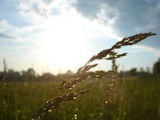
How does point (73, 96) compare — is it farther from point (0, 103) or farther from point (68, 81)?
point (0, 103)

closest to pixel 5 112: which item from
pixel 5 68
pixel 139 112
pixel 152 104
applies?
pixel 5 68

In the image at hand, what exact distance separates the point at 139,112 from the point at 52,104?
233 inches

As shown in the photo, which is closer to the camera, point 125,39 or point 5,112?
point 125,39

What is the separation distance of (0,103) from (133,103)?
18.0 feet

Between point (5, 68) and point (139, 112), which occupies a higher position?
point (5, 68)

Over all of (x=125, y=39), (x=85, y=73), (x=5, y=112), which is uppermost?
(x=125, y=39)

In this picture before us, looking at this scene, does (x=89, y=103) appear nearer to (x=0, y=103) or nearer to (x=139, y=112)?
(x=139, y=112)

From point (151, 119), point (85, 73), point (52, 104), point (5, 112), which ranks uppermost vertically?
point (85, 73)

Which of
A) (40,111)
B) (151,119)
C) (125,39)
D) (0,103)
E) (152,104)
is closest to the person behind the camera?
(40,111)

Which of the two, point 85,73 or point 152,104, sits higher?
point 85,73

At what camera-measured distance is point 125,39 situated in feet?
4.25

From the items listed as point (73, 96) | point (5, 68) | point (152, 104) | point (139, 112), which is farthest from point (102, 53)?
point (152, 104)

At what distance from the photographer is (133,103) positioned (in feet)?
25.8

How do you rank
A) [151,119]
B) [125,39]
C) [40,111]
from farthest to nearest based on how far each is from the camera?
1. [151,119]
2. [125,39]
3. [40,111]
